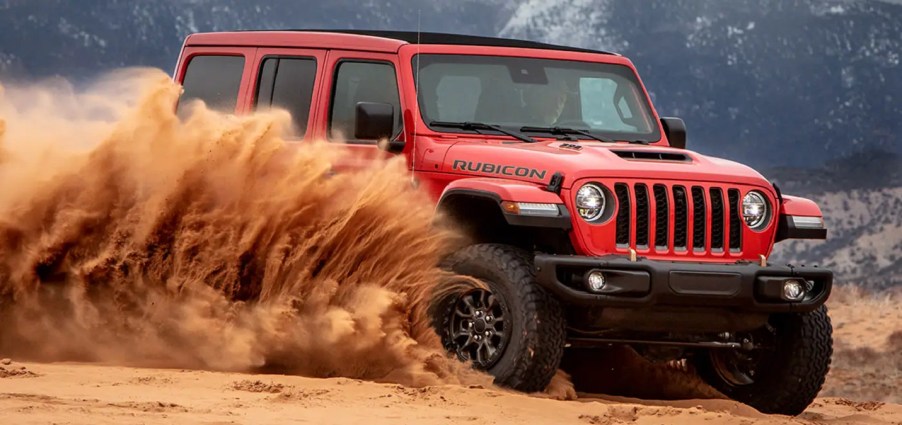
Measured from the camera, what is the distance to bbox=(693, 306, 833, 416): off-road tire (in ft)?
29.5

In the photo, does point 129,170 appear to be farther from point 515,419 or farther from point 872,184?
point 872,184

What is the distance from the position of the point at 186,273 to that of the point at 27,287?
1013 millimetres

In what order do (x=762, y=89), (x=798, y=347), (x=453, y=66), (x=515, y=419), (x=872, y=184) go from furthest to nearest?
(x=762, y=89), (x=872, y=184), (x=453, y=66), (x=798, y=347), (x=515, y=419)

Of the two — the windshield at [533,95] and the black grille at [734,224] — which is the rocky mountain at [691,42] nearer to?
the windshield at [533,95]

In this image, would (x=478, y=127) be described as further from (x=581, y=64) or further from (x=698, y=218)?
(x=698, y=218)

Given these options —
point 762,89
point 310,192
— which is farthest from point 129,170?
point 762,89

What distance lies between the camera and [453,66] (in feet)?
31.8

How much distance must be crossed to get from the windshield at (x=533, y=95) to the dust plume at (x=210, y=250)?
0.61 metres

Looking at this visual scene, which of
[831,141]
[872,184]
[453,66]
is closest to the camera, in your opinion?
→ [453,66]

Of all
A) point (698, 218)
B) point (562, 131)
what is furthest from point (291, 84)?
point (698, 218)

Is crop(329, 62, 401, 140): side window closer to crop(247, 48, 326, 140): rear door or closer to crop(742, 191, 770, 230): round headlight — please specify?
crop(247, 48, 326, 140): rear door

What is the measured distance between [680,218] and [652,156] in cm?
49

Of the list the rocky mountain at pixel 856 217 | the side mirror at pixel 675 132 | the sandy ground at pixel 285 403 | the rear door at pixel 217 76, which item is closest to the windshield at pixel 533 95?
the side mirror at pixel 675 132

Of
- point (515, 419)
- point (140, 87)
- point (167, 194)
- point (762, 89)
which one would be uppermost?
point (762, 89)
